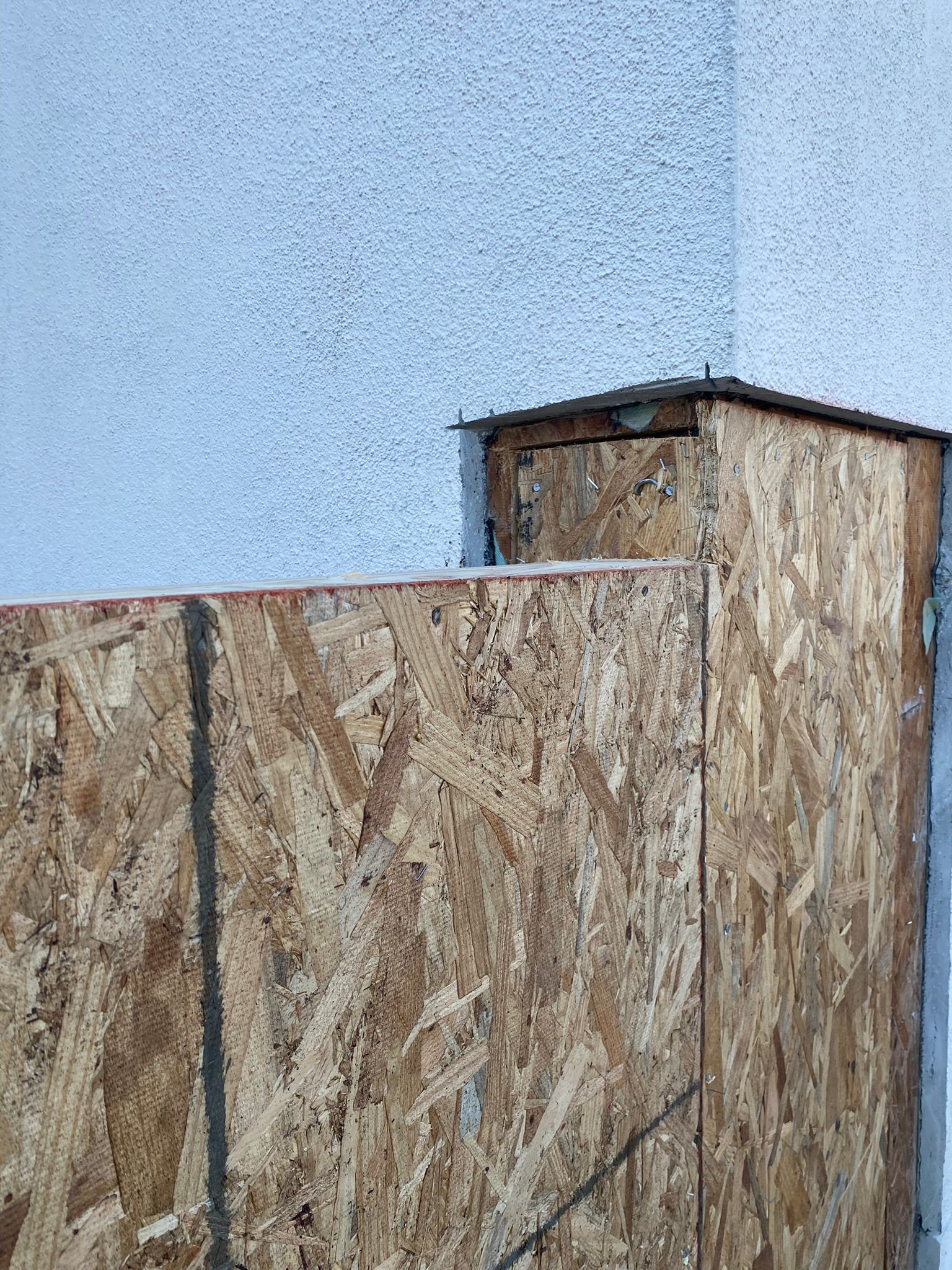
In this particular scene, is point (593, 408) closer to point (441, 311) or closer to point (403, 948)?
point (441, 311)

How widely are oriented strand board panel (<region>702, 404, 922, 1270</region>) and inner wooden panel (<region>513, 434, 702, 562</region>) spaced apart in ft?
0.25

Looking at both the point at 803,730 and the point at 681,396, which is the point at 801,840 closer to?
the point at 803,730

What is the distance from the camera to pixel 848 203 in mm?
1978

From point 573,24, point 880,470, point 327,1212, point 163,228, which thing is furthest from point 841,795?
point 163,228

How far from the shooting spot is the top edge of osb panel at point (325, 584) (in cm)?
83

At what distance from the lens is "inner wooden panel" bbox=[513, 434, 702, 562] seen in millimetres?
1716

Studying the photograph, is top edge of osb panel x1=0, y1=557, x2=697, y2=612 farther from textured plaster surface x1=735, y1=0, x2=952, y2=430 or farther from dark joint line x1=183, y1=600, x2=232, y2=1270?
textured plaster surface x1=735, y1=0, x2=952, y2=430

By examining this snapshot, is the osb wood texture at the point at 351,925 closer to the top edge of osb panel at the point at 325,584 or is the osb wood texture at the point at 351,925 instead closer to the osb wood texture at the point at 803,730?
the top edge of osb panel at the point at 325,584

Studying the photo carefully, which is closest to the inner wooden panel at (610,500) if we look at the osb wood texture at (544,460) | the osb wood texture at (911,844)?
the osb wood texture at (544,460)

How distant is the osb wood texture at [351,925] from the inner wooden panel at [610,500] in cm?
18

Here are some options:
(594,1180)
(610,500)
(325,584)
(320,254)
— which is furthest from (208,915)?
(320,254)

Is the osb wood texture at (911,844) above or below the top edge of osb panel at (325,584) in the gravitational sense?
below

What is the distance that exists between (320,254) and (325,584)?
5.27 ft

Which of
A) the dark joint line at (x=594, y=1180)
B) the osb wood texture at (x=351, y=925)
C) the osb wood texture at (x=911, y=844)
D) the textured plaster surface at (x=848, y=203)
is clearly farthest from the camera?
the osb wood texture at (x=911, y=844)
